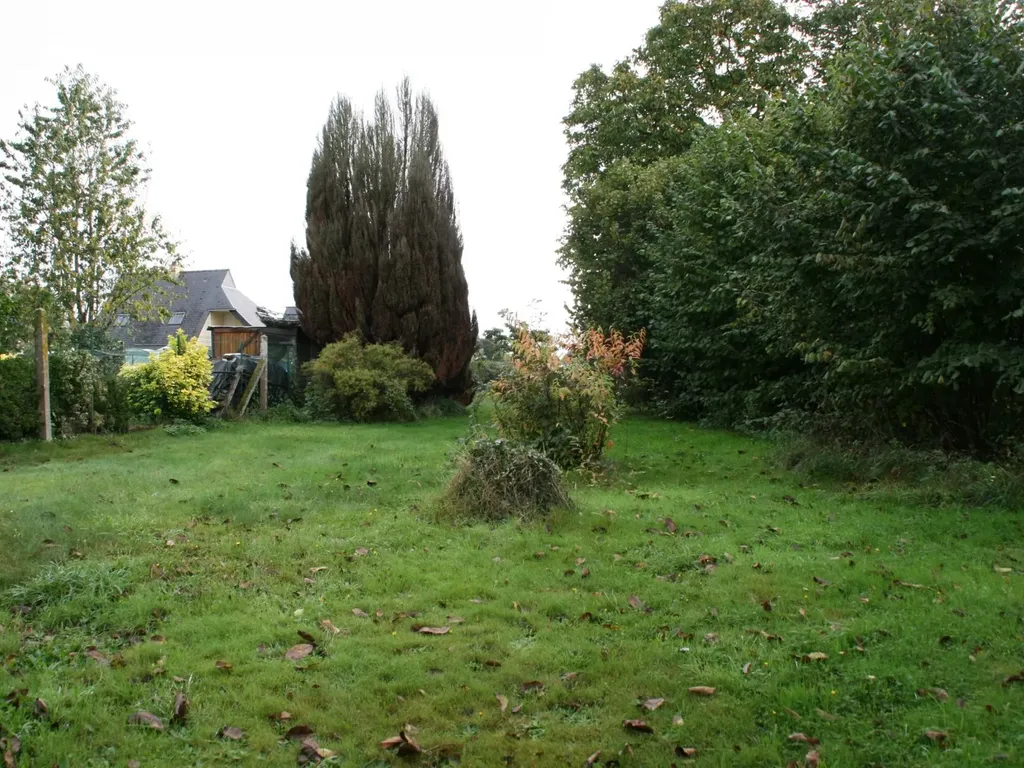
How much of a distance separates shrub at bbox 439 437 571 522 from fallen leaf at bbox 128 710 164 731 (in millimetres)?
3578

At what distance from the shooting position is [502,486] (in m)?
6.91

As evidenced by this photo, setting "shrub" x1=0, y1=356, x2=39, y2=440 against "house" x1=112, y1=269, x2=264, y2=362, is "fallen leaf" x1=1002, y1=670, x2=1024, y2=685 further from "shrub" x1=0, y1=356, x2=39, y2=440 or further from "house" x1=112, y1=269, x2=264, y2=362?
"house" x1=112, y1=269, x2=264, y2=362

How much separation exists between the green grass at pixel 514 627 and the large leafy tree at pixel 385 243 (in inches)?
529

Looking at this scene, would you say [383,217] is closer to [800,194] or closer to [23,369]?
[23,369]

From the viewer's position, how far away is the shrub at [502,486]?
22.2 ft

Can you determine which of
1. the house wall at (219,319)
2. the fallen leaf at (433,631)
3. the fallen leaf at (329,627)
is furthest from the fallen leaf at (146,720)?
the house wall at (219,319)

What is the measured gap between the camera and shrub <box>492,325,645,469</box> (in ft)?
32.1

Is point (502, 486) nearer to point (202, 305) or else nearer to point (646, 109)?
point (646, 109)

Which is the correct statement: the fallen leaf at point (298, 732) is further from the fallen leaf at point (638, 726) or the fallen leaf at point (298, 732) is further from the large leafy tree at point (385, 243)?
the large leafy tree at point (385, 243)

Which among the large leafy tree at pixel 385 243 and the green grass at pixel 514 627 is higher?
the large leafy tree at pixel 385 243

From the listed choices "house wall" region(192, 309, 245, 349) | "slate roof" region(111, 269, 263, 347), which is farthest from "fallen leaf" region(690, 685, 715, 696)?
"house wall" region(192, 309, 245, 349)

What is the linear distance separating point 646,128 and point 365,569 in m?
20.9

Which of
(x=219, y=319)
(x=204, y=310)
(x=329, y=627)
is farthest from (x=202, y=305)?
(x=329, y=627)

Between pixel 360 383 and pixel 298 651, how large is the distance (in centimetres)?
1449
